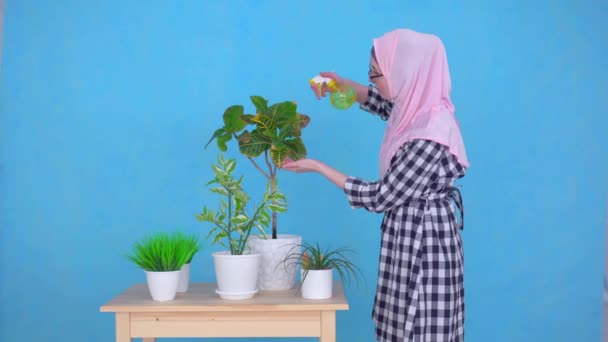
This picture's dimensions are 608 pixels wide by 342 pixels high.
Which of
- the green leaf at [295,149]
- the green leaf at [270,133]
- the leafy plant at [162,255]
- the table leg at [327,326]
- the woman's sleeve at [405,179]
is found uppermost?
the green leaf at [270,133]

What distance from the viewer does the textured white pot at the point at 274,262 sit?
6.52ft

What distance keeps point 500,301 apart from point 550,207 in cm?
43

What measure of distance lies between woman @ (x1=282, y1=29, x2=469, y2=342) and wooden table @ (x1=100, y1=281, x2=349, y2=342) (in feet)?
0.62

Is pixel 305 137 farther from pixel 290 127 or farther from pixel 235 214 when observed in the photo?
pixel 235 214

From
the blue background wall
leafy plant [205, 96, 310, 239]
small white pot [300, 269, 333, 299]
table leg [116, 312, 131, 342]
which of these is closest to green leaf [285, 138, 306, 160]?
leafy plant [205, 96, 310, 239]

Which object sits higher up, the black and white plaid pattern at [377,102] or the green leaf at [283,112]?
the black and white plaid pattern at [377,102]

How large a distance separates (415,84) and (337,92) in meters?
0.27

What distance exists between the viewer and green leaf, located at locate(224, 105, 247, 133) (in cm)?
202

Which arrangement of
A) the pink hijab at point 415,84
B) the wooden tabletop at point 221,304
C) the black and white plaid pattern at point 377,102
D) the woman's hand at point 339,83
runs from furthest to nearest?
the black and white plaid pattern at point 377,102
the woman's hand at point 339,83
the pink hijab at point 415,84
the wooden tabletop at point 221,304

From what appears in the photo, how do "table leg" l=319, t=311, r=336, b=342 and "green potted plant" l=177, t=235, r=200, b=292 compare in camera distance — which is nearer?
"table leg" l=319, t=311, r=336, b=342

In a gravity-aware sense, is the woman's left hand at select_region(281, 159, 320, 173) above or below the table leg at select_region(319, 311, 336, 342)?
above

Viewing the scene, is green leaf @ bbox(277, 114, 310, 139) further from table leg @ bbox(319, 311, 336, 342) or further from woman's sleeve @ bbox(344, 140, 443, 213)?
table leg @ bbox(319, 311, 336, 342)

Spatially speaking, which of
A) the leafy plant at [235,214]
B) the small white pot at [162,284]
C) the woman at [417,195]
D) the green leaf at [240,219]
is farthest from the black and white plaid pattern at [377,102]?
the small white pot at [162,284]

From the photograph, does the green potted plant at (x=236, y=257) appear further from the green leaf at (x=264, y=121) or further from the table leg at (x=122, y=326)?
the table leg at (x=122, y=326)
